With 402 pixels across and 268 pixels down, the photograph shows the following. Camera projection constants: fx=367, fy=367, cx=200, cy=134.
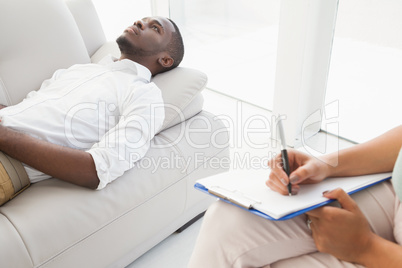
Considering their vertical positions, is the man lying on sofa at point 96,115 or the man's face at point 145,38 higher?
the man's face at point 145,38

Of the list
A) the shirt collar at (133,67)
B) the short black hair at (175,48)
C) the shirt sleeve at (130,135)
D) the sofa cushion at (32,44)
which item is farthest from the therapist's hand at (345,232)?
the sofa cushion at (32,44)

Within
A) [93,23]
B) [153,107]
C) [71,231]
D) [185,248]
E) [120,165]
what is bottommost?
[185,248]

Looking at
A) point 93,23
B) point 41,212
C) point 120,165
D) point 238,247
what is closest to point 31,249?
point 41,212

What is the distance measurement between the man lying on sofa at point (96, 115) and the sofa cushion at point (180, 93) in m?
0.07

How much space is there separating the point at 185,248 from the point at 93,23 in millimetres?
1236

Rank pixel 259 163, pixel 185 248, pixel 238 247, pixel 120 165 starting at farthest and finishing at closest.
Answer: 1. pixel 259 163
2. pixel 185 248
3. pixel 120 165
4. pixel 238 247

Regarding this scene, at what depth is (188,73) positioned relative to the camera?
1.57m

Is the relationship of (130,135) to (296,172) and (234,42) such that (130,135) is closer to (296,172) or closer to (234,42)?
(296,172)

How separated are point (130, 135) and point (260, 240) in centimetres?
61

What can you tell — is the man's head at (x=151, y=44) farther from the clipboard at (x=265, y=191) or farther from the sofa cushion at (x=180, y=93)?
the clipboard at (x=265, y=191)

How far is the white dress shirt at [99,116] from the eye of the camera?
1.23 meters

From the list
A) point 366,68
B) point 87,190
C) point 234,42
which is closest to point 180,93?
point 87,190

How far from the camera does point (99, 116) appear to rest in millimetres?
1402

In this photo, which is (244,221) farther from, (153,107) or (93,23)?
(93,23)
